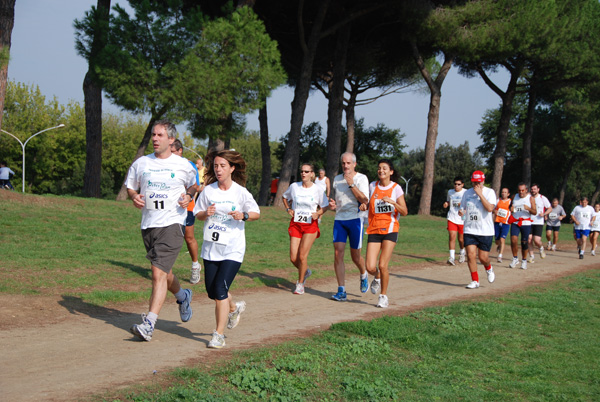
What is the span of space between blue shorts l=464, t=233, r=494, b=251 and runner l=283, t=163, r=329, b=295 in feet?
10.8

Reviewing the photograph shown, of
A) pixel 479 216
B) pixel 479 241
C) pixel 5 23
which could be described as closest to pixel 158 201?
pixel 479 216

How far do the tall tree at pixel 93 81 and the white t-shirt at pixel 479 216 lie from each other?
15630mm

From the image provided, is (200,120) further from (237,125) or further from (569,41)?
(569,41)

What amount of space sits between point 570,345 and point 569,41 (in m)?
31.6

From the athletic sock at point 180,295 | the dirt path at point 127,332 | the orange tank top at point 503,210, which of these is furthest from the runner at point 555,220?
the athletic sock at point 180,295

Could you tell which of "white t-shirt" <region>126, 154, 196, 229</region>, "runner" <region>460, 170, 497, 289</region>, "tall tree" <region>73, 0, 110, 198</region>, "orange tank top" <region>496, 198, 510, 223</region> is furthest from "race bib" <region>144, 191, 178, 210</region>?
"tall tree" <region>73, 0, 110, 198</region>

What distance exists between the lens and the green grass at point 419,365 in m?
4.79

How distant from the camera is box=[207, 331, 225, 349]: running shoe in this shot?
6.02 meters

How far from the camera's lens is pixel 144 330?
604 centimetres

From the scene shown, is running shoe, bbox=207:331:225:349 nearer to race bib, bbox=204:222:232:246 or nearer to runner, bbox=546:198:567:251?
race bib, bbox=204:222:232:246

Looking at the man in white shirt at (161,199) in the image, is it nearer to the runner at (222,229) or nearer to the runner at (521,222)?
the runner at (222,229)

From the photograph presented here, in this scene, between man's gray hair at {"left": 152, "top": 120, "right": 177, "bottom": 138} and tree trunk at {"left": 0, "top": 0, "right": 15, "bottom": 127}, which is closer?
man's gray hair at {"left": 152, "top": 120, "right": 177, "bottom": 138}

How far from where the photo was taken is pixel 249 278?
1100 cm

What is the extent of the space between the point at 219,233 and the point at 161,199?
2.55 ft
